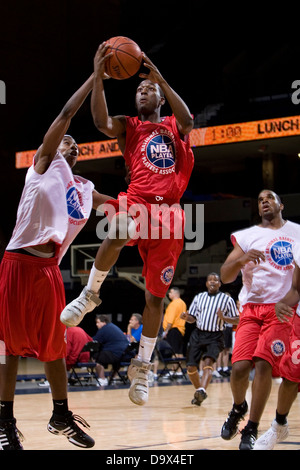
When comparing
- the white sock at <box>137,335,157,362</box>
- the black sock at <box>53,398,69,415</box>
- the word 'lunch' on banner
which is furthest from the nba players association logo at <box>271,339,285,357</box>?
the word 'lunch' on banner

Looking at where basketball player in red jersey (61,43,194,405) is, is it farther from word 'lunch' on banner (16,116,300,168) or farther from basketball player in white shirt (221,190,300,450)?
word 'lunch' on banner (16,116,300,168)

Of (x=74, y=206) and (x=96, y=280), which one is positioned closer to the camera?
(x=96, y=280)

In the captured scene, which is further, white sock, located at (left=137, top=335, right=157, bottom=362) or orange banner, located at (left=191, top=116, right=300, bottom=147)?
orange banner, located at (left=191, top=116, right=300, bottom=147)

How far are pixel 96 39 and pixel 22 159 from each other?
6.91 meters

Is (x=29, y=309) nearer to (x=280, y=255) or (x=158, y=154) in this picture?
(x=158, y=154)

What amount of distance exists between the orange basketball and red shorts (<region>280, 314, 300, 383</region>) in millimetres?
2469

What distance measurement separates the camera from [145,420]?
29.0ft

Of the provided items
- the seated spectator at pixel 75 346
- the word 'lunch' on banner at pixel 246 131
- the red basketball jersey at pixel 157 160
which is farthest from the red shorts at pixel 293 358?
the word 'lunch' on banner at pixel 246 131

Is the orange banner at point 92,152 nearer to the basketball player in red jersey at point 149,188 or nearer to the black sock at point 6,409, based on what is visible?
the basketball player in red jersey at point 149,188

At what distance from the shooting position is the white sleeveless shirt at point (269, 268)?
6.07m

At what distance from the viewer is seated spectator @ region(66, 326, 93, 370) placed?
13.4m

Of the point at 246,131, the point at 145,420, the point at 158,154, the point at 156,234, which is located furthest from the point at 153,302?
the point at 246,131

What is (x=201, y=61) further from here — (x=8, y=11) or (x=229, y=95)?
(x=8, y=11)

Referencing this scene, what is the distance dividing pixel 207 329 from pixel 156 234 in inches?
260
